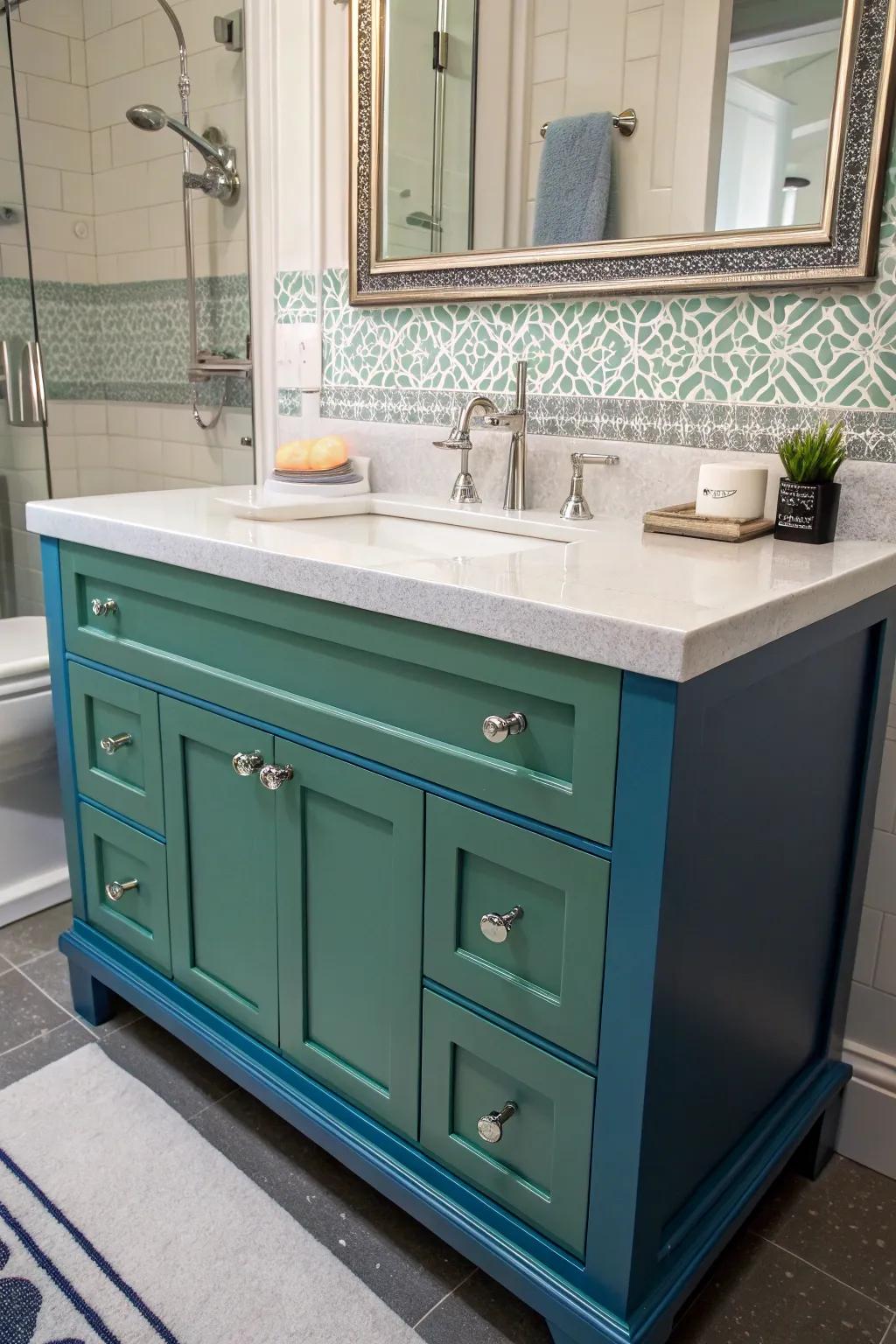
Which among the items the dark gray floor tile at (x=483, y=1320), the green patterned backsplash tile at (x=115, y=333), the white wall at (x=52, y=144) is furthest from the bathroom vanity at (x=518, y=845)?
the white wall at (x=52, y=144)

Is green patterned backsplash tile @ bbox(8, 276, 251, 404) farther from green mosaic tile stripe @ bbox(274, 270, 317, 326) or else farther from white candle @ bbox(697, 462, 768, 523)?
white candle @ bbox(697, 462, 768, 523)

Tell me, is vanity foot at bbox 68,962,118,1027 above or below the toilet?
below

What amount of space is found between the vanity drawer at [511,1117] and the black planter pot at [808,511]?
0.70 meters

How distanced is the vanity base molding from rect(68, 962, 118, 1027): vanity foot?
73 mm

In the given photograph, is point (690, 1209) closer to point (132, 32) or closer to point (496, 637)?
point (496, 637)

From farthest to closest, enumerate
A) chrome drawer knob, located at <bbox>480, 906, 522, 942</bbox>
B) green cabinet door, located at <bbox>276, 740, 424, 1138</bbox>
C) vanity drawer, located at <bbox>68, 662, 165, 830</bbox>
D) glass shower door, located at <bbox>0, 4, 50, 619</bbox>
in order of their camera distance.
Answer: glass shower door, located at <bbox>0, 4, 50, 619</bbox> → vanity drawer, located at <bbox>68, 662, 165, 830</bbox> → green cabinet door, located at <bbox>276, 740, 424, 1138</bbox> → chrome drawer knob, located at <bbox>480, 906, 522, 942</bbox>

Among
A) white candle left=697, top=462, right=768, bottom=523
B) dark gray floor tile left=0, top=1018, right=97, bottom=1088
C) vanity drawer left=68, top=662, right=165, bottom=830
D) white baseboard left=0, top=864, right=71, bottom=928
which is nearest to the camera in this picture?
white candle left=697, top=462, right=768, bottom=523

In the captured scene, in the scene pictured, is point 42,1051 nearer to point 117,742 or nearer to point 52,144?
point 117,742

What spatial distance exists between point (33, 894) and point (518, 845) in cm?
145

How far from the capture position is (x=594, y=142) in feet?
4.70

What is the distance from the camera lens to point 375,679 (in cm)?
113

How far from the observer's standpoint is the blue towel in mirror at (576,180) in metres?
1.43

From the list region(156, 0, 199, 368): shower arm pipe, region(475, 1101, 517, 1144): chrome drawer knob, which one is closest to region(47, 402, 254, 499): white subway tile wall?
region(156, 0, 199, 368): shower arm pipe

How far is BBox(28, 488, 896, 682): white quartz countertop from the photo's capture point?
2.90 feet
